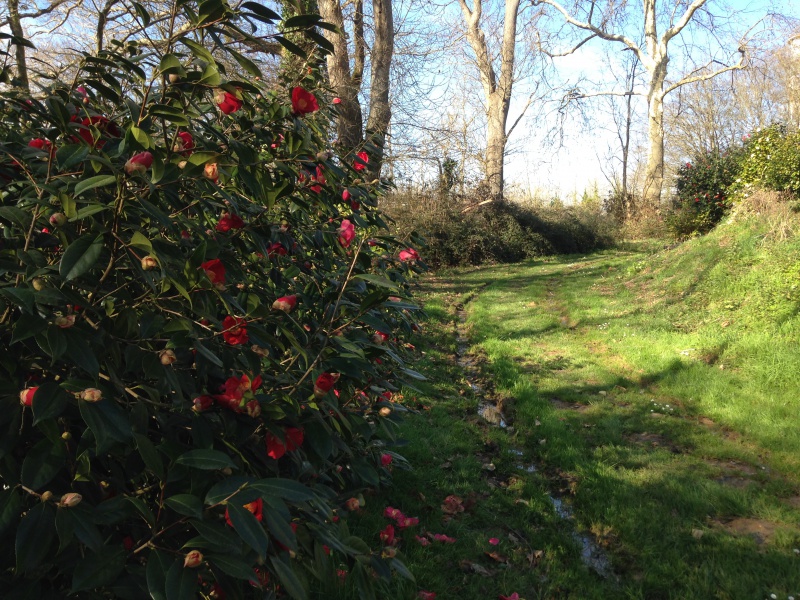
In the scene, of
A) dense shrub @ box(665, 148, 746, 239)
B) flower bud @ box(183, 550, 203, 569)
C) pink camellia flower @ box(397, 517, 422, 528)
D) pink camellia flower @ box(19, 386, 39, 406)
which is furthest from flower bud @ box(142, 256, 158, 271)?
dense shrub @ box(665, 148, 746, 239)

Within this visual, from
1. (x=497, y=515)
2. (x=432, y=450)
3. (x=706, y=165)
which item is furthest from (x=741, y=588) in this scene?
(x=706, y=165)

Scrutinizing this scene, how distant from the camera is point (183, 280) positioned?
4.69ft

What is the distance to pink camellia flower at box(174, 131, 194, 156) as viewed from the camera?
155cm

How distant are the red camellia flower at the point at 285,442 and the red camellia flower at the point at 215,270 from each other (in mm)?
429

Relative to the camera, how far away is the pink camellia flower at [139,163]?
1.22m

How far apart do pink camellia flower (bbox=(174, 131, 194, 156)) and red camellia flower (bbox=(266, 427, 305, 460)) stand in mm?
805

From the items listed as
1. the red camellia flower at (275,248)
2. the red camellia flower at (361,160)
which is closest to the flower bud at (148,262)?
the red camellia flower at (275,248)

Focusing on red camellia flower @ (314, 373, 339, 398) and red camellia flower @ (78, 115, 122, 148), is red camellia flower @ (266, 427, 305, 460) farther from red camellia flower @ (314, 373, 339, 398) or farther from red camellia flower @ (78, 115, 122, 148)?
red camellia flower @ (78, 115, 122, 148)

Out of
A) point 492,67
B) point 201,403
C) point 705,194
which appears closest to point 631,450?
point 201,403

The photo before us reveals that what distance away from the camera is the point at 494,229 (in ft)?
63.8

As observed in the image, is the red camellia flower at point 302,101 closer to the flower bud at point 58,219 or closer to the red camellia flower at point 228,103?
the red camellia flower at point 228,103

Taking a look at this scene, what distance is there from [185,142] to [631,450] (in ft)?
14.0

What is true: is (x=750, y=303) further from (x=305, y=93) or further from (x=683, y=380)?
(x=305, y=93)

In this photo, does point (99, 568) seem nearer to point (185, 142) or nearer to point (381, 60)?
point (185, 142)
